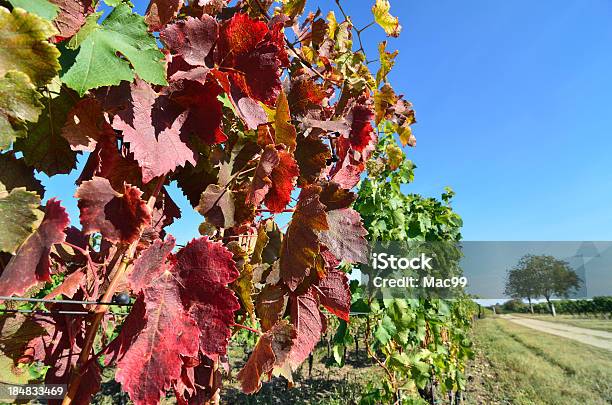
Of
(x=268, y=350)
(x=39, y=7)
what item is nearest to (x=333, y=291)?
(x=268, y=350)

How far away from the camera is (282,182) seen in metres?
0.84

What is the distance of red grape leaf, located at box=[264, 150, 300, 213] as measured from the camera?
0.82 m

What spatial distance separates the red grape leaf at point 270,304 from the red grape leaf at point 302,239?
0.07 meters

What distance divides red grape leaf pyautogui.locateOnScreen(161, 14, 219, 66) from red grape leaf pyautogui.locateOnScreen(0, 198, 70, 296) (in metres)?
0.33

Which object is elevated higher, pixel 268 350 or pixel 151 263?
pixel 151 263

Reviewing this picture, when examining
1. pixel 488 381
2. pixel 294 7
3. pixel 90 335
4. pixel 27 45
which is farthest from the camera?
pixel 488 381

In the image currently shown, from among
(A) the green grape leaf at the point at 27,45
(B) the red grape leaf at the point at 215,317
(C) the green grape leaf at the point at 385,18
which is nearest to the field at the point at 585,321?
(C) the green grape leaf at the point at 385,18

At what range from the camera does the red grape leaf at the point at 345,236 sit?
91 centimetres

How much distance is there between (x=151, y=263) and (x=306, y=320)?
418 millimetres

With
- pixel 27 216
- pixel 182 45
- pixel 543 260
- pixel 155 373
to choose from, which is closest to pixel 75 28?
pixel 182 45

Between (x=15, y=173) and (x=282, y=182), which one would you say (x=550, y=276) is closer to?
(x=282, y=182)

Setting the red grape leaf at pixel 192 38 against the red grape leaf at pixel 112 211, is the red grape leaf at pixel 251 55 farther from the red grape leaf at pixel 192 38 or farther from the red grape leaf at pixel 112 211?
the red grape leaf at pixel 112 211

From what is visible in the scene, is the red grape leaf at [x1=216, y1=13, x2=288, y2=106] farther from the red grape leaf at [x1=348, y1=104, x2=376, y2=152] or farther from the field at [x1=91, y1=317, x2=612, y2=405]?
the field at [x1=91, y1=317, x2=612, y2=405]

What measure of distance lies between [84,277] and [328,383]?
8662mm
